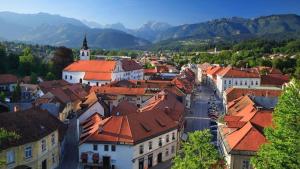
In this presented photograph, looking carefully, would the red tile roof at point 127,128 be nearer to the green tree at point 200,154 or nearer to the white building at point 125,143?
the white building at point 125,143

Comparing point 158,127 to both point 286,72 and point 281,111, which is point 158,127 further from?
point 286,72

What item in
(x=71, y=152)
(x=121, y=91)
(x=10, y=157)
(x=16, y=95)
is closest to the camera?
(x=10, y=157)

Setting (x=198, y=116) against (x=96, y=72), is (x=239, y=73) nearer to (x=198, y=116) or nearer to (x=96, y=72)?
(x=96, y=72)

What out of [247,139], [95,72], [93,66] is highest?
[93,66]

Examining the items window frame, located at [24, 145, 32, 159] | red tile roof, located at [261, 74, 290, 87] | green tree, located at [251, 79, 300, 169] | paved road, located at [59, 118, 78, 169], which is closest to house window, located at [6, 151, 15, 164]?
window frame, located at [24, 145, 32, 159]

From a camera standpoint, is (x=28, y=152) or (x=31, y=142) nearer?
(x=31, y=142)

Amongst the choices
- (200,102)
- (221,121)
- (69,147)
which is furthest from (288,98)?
Result: (200,102)

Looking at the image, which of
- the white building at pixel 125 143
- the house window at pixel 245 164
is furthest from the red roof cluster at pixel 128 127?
the house window at pixel 245 164

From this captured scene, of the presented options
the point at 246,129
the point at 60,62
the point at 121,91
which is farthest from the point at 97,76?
the point at 246,129

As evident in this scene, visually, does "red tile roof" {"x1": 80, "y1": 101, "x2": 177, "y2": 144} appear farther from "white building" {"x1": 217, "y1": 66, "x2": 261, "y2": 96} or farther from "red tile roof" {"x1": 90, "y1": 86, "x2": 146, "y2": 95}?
"white building" {"x1": 217, "y1": 66, "x2": 261, "y2": 96}
